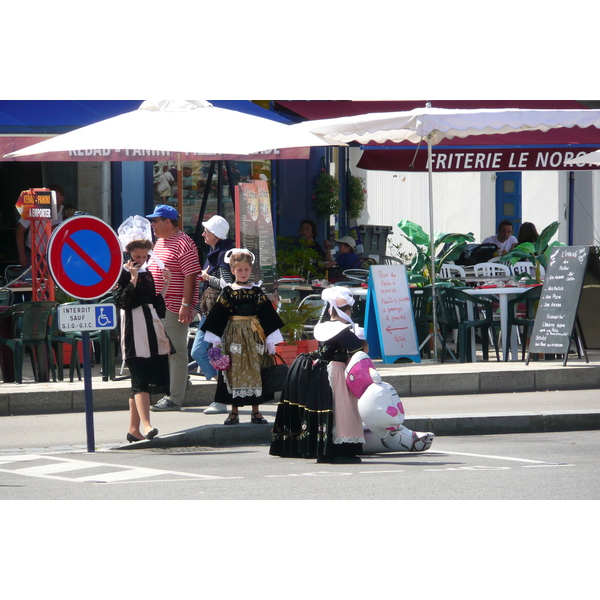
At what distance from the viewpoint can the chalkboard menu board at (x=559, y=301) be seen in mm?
12047

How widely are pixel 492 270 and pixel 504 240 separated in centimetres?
263

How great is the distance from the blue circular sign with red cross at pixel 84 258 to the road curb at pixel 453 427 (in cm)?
148

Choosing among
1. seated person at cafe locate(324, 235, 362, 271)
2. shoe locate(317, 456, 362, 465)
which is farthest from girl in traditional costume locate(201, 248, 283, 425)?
seated person at cafe locate(324, 235, 362, 271)

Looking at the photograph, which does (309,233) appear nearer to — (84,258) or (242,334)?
(242,334)

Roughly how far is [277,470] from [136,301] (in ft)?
6.84

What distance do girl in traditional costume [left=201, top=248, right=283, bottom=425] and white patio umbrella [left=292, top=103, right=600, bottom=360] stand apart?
4174 mm

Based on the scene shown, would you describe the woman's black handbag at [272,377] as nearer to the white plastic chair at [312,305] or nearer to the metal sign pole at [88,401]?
the metal sign pole at [88,401]

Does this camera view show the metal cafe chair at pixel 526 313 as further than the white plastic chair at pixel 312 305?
Yes

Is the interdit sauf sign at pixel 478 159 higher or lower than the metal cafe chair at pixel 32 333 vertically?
higher

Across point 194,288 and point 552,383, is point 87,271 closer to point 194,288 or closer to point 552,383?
point 194,288

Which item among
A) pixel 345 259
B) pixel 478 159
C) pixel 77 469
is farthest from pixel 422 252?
pixel 77 469

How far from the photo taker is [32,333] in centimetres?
1147

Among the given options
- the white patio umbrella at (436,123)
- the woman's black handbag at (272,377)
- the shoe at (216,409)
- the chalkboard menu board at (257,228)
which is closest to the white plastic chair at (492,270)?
the white patio umbrella at (436,123)

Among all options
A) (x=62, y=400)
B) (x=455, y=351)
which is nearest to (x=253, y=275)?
(x=62, y=400)
